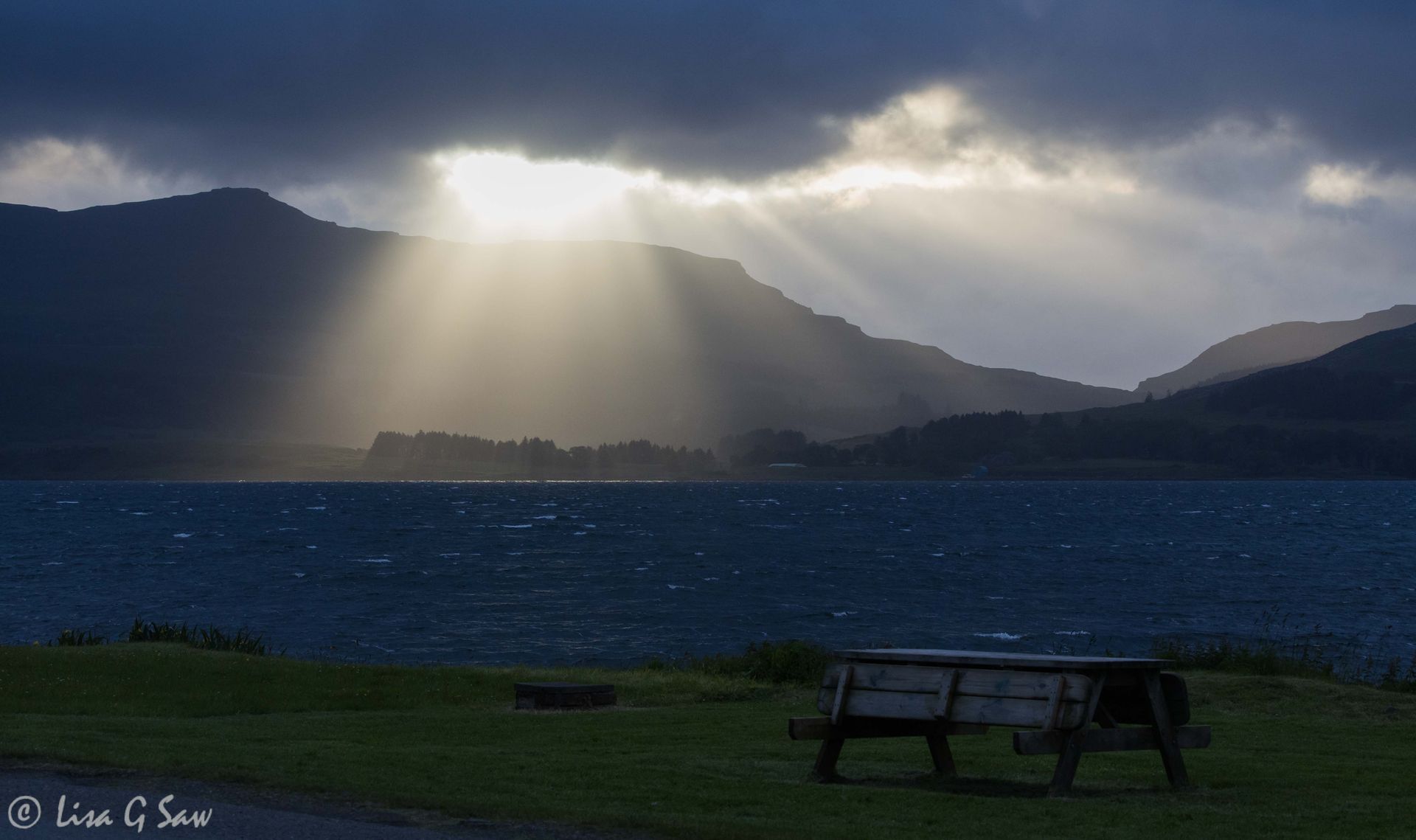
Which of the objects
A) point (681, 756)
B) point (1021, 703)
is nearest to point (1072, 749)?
point (1021, 703)

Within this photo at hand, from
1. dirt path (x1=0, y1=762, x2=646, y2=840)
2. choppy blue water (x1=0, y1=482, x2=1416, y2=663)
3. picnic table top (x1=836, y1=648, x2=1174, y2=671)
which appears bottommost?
choppy blue water (x1=0, y1=482, x2=1416, y2=663)

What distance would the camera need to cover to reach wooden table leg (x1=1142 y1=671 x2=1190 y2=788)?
12.6 metres

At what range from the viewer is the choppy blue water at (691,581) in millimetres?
49125

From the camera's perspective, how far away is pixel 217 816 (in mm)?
10492

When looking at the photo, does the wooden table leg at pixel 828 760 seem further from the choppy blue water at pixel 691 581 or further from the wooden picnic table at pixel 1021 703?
the choppy blue water at pixel 691 581

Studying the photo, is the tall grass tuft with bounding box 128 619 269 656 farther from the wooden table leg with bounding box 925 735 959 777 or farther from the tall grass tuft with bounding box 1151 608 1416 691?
the tall grass tuft with bounding box 1151 608 1416 691

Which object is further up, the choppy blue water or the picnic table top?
the picnic table top

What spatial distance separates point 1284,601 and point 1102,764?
52064 mm

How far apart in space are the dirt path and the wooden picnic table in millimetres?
3526

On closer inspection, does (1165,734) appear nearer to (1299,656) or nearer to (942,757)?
(942,757)

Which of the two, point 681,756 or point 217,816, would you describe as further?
point 681,756

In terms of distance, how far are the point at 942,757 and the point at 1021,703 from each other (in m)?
2.30

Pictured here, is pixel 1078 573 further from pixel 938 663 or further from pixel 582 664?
pixel 938 663

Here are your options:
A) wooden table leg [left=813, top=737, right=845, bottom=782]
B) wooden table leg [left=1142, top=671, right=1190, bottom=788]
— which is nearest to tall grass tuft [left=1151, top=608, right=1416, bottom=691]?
wooden table leg [left=1142, top=671, right=1190, bottom=788]
